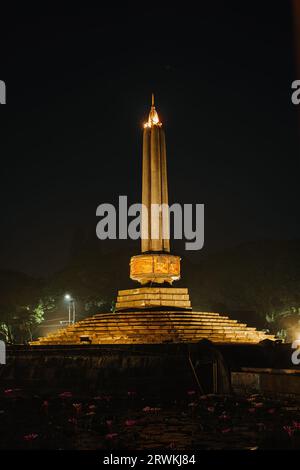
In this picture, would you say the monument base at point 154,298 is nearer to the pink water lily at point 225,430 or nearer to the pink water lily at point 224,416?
the pink water lily at point 224,416

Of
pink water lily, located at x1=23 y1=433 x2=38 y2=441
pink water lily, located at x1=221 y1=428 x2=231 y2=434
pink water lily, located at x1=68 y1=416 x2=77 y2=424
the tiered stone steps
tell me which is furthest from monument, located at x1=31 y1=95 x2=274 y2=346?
pink water lily, located at x1=23 y1=433 x2=38 y2=441

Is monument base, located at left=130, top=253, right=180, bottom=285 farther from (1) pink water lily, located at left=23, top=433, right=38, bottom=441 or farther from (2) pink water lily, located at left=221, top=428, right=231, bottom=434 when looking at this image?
(1) pink water lily, located at left=23, top=433, right=38, bottom=441

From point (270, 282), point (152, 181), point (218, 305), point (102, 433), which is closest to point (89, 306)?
point (218, 305)

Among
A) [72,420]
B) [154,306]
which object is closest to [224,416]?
[72,420]

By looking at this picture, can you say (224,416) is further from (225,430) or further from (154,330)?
(154,330)

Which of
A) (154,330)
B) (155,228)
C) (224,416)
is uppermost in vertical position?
(155,228)

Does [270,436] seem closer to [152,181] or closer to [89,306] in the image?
[152,181]

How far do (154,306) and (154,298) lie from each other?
47cm

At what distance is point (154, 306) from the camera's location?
25625mm

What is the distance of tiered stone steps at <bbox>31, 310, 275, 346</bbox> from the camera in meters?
21.7

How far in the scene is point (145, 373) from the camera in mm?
18000

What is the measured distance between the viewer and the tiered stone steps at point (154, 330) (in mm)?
21734

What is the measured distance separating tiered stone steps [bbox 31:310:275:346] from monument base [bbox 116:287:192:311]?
1179mm

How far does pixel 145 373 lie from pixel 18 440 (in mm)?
7732
